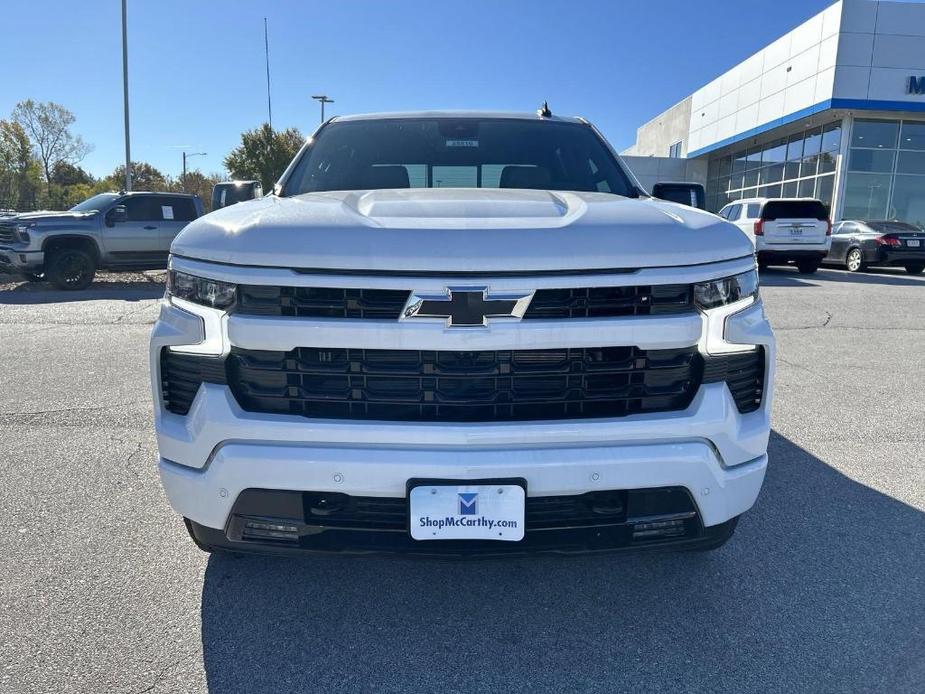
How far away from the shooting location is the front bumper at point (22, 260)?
37.1 ft

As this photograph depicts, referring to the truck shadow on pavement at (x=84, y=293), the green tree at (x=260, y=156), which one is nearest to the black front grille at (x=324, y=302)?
the truck shadow on pavement at (x=84, y=293)

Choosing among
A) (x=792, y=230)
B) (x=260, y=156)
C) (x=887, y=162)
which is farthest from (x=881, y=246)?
(x=260, y=156)

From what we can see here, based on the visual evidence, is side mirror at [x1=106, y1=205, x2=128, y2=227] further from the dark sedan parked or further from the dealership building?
the dealership building

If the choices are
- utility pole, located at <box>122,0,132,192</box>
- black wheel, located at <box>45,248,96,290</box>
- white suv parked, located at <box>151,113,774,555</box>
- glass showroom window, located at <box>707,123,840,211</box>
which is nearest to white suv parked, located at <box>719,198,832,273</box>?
glass showroom window, located at <box>707,123,840,211</box>

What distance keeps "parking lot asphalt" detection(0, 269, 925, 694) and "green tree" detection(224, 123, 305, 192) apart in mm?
43242

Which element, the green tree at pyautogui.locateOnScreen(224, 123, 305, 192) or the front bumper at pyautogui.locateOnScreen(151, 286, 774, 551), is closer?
the front bumper at pyautogui.locateOnScreen(151, 286, 774, 551)

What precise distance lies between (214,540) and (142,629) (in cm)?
45

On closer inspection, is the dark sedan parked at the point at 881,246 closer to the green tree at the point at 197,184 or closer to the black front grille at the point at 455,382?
the black front grille at the point at 455,382

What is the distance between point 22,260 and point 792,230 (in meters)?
16.0

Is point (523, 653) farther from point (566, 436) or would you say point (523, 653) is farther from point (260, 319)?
point (260, 319)

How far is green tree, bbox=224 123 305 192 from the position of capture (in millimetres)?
43750

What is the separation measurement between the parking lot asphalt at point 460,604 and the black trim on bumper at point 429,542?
0.29 m

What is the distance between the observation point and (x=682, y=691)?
6.19 ft

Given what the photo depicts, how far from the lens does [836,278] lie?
14766 millimetres
